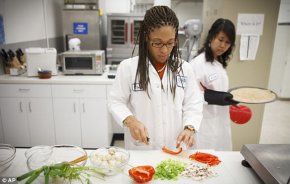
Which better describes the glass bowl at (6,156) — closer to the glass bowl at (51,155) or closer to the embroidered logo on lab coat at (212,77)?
the glass bowl at (51,155)

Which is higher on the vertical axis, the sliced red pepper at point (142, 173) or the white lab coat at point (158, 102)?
the white lab coat at point (158, 102)

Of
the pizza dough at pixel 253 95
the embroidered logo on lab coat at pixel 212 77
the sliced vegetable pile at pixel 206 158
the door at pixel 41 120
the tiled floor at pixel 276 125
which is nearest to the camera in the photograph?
the sliced vegetable pile at pixel 206 158

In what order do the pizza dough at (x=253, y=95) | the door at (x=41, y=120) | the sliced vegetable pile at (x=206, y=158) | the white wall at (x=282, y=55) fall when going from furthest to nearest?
the white wall at (x=282, y=55), the door at (x=41, y=120), the pizza dough at (x=253, y=95), the sliced vegetable pile at (x=206, y=158)

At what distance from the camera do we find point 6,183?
80 cm

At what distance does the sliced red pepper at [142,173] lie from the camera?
96 centimetres

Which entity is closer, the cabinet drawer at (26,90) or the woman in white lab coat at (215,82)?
the woman in white lab coat at (215,82)

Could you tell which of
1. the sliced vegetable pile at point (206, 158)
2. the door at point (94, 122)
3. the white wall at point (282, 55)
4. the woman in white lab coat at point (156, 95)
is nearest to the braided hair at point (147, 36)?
the woman in white lab coat at point (156, 95)

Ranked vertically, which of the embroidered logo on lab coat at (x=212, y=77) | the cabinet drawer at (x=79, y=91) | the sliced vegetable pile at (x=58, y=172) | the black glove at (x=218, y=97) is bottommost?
the cabinet drawer at (x=79, y=91)

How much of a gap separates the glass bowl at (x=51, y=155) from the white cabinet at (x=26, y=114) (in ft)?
5.69

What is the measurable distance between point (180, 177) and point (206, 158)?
210 mm

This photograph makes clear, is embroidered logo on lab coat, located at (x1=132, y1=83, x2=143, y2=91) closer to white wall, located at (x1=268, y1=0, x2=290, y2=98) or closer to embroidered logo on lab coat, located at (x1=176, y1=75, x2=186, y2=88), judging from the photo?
embroidered logo on lab coat, located at (x1=176, y1=75, x2=186, y2=88)

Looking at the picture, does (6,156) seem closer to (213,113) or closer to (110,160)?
(110,160)

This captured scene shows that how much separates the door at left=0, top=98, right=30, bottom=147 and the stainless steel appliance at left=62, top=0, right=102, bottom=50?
1336 mm

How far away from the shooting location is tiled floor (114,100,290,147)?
133 inches
